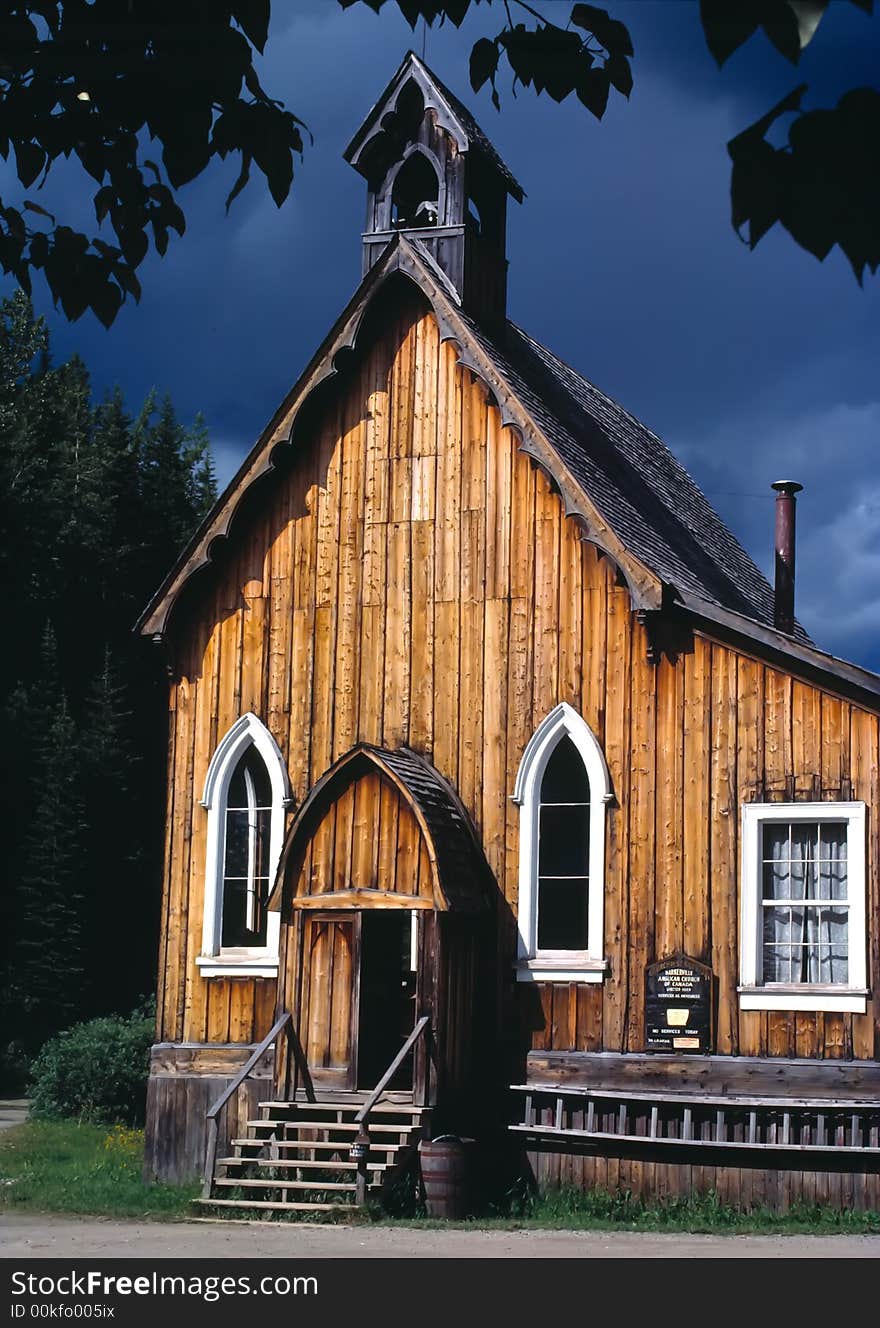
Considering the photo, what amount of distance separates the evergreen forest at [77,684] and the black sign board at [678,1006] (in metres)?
20.1

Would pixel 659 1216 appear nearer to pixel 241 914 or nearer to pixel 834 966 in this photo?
pixel 834 966

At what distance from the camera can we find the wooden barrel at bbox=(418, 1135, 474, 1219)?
16938 millimetres

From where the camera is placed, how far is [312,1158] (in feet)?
57.6

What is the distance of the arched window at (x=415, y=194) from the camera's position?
21781 mm

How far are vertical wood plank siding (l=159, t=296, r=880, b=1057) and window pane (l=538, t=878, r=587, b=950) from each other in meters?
2.27

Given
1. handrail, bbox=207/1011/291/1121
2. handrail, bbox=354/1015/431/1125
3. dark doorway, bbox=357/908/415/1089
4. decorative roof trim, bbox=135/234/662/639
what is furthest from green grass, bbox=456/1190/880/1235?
decorative roof trim, bbox=135/234/662/639

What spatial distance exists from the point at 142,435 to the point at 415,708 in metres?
29.4

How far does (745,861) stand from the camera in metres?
17.8

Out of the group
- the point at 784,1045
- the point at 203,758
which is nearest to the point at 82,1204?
the point at 203,758

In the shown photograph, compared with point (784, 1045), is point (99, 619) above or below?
above

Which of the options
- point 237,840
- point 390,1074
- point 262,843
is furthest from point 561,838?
point 390,1074

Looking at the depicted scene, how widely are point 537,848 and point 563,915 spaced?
15.3 ft

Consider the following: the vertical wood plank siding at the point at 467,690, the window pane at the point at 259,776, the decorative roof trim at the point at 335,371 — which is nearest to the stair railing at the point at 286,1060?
the vertical wood plank siding at the point at 467,690
